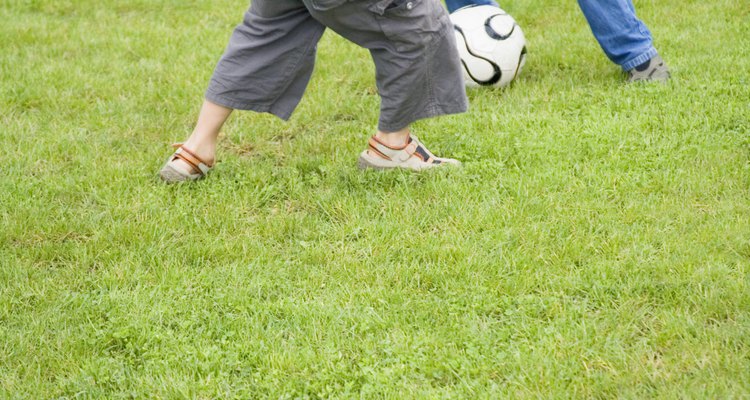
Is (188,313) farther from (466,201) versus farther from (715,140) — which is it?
(715,140)

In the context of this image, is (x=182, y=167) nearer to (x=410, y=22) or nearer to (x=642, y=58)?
(x=410, y=22)

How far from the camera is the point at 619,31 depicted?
4582 millimetres

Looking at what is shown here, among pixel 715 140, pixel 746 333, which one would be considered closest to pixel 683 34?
pixel 715 140

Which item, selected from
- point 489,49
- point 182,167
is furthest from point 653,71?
point 182,167

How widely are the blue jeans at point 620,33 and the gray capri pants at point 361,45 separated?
1.28m

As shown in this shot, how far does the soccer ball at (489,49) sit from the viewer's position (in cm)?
466

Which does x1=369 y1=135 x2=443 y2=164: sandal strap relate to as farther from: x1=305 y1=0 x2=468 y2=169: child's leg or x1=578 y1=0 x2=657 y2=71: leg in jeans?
x1=578 y1=0 x2=657 y2=71: leg in jeans

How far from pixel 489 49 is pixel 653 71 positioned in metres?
0.82

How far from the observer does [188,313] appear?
287 cm

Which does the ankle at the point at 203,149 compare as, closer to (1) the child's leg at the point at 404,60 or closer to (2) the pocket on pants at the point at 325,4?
(1) the child's leg at the point at 404,60

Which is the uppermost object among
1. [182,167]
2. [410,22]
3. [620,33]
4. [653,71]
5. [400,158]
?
[410,22]

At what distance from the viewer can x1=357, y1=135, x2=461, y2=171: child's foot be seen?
3.81 m

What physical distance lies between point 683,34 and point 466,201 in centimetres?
242

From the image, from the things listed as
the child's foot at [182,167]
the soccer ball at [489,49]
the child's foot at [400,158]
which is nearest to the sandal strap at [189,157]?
the child's foot at [182,167]
